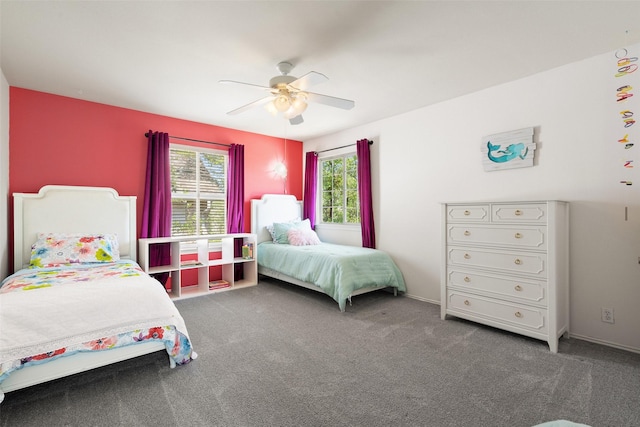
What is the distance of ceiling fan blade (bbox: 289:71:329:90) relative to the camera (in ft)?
7.29

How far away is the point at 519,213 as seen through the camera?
2641mm

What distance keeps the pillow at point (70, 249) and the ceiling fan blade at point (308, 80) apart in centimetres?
263

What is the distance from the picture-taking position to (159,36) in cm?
227

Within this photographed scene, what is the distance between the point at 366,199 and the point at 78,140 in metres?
3.68

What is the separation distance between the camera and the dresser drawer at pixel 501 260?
2.54 meters

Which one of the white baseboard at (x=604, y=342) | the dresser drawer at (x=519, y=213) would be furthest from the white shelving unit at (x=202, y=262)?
the white baseboard at (x=604, y=342)

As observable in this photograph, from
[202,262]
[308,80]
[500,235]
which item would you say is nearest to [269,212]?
[202,262]

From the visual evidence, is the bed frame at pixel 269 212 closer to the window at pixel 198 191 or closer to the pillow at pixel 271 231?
the pillow at pixel 271 231

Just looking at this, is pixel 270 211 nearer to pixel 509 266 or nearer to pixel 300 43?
pixel 300 43

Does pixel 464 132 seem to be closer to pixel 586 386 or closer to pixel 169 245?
pixel 586 386

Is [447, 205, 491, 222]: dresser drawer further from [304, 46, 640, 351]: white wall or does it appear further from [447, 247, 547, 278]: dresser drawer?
[304, 46, 640, 351]: white wall

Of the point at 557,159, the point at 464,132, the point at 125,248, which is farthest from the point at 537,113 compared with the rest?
the point at 125,248

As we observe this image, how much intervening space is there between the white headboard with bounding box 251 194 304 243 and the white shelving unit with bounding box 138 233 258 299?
12.7 inches

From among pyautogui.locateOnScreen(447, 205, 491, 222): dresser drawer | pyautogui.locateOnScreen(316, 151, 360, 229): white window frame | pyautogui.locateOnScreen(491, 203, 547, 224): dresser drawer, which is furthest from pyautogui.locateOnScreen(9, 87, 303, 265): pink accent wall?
pyautogui.locateOnScreen(491, 203, 547, 224): dresser drawer
